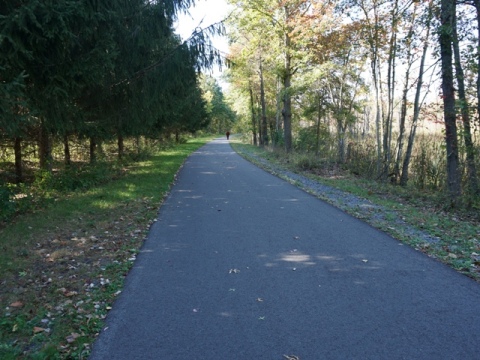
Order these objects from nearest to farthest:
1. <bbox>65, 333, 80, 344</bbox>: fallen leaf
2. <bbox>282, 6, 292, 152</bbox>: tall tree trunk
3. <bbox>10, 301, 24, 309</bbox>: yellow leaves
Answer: <bbox>65, 333, 80, 344</bbox>: fallen leaf
<bbox>10, 301, 24, 309</bbox>: yellow leaves
<bbox>282, 6, 292, 152</bbox>: tall tree trunk

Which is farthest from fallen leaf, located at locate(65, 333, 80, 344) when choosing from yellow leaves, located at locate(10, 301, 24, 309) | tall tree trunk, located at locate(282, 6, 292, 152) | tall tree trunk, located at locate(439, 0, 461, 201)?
tall tree trunk, located at locate(282, 6, 292, 152)

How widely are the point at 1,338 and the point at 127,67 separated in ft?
25.8

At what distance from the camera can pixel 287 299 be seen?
405 centimetres

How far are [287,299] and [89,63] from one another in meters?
6.01

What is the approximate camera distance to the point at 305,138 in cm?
2600

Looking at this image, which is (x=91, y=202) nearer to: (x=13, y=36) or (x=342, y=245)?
(x=13, y=36)

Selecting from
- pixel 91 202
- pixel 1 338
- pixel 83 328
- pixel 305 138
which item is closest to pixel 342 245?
pixel 83 328

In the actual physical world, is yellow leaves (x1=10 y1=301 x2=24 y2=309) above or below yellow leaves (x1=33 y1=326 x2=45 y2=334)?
above

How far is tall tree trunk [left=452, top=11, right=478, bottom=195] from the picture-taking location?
30.6 ft

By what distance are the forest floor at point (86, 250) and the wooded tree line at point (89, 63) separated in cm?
197

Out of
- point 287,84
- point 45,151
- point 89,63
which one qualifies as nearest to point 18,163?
point 45,151

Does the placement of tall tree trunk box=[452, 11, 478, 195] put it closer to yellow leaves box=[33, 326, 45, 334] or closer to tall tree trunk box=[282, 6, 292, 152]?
yellow leaves box=[33, 326, 45, 334]

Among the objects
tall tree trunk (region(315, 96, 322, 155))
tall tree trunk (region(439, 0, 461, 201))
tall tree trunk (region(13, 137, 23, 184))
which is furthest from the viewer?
tall tree trunk (region(315, 96, 322, 155))

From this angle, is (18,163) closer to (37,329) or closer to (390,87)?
(37,329)
